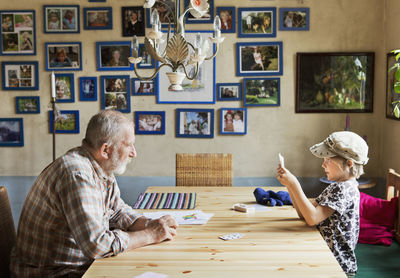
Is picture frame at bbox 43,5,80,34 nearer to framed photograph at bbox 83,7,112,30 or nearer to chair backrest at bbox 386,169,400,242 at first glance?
framed photograph at bbox 83,7,112,30

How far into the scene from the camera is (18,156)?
5.32 metres

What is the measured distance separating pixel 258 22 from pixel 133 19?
58.2 inches

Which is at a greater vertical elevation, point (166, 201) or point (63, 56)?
point (63, 56)

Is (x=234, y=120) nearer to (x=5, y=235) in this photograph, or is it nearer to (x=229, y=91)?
(x=229, y=91)

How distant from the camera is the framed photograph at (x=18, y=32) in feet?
16.9

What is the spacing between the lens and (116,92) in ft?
17.0

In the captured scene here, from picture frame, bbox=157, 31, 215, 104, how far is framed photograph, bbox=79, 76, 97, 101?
79 centimetres

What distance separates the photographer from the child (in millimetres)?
2252

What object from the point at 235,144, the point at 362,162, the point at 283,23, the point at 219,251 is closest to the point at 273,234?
the point at 219,251

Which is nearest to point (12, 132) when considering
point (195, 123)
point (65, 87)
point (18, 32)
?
point (65, 87)

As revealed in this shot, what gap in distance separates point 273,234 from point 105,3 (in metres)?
3.91

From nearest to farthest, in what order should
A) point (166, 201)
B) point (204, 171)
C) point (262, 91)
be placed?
point (166, 201) < point (204, 171) < point (262, 91)

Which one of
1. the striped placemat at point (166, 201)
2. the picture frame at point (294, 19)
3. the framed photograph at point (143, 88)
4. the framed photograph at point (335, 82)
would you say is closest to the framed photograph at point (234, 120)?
the framed photograph at point (335, 82)

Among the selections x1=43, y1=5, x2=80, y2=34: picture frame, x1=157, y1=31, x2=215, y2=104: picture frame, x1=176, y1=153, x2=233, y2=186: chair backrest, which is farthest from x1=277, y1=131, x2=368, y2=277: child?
x1=43, y1=5, x2=80, y2=34: picture frame
